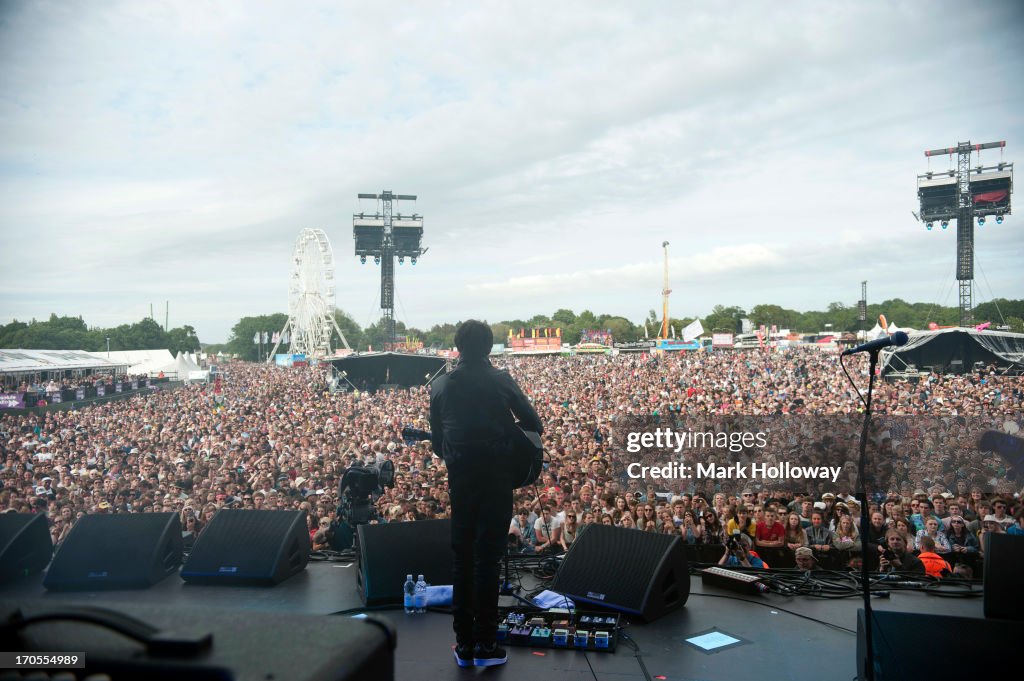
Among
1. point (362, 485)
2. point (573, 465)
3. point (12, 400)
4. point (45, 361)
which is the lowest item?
point (573, 465)

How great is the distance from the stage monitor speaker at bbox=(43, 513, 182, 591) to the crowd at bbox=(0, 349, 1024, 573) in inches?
28.2

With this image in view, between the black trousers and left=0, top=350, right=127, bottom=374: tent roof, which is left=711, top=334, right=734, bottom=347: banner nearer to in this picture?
left=0, top=350, right=127, bottom=374: tent roof

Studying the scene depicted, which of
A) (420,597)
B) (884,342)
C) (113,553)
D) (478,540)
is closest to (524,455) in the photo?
(478,540)

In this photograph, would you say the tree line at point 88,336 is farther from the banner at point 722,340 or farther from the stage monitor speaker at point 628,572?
the banner at point 722,340

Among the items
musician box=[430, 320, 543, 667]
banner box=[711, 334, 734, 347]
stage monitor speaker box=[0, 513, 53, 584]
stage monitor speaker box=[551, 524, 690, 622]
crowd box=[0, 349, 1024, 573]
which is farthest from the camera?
banner box=[711, 334, 734, 347]

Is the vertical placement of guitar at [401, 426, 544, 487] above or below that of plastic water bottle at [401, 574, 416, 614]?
above

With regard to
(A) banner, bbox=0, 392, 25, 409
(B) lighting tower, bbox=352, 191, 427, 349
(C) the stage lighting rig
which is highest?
(B) lighting tower, bbox=352, 191, 427, 349

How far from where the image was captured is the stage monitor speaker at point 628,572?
2.77 m

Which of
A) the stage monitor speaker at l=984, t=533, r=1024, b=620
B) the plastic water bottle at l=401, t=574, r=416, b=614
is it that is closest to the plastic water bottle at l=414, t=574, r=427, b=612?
the plastic water bottle at l=401, t=574, r=416, b=614

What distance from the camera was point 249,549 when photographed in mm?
3275

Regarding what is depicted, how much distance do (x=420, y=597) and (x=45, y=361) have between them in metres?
9.03

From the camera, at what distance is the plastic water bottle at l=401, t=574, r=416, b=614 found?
9.50 feet

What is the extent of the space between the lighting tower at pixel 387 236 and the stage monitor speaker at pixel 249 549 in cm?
474

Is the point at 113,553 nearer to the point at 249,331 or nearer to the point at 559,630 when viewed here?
the point at 559,630
